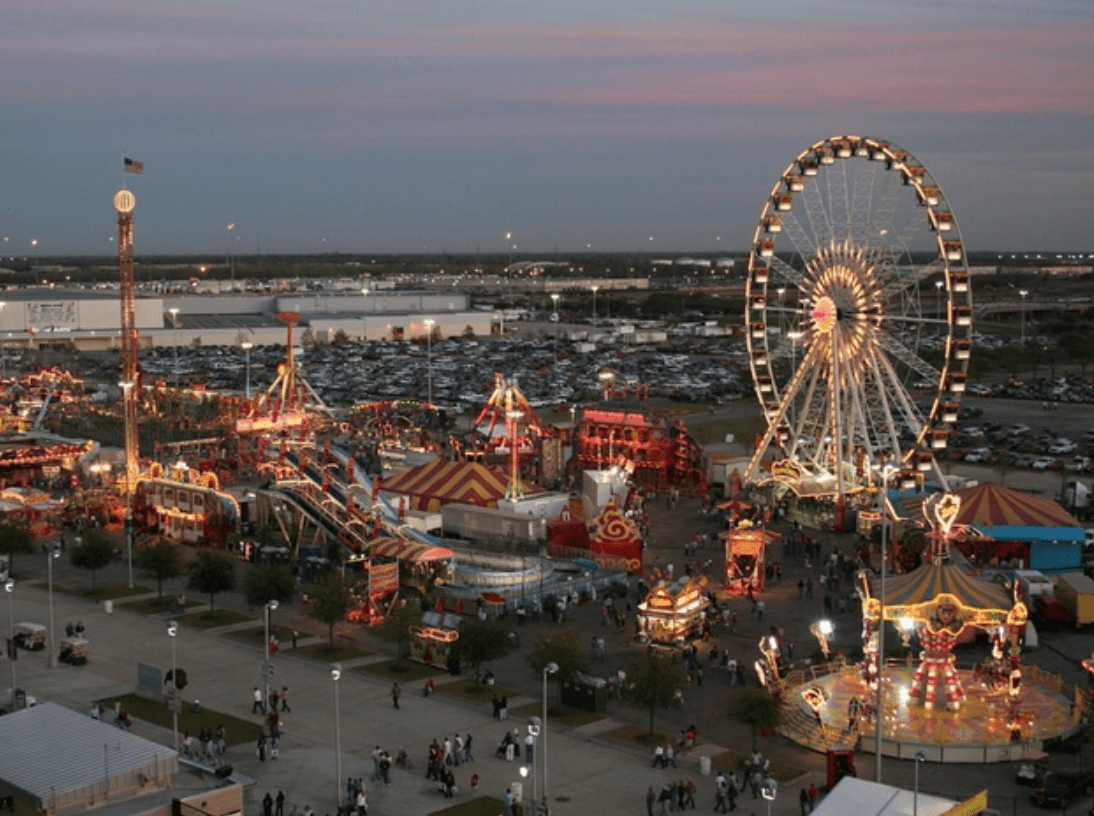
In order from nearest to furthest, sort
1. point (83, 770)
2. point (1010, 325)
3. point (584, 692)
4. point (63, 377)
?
point (83, 770) → point (584, 692) → point (63, 377) → point (1010, 325)

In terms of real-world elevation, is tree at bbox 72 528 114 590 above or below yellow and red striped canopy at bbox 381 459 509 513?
below

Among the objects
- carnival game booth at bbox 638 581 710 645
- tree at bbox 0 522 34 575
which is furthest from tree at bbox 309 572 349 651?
tree at bbox 0 522 34 575

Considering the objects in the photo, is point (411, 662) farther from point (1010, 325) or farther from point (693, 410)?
point (1010, 325)

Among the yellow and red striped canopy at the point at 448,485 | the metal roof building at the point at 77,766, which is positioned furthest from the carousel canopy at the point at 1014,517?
the metal roof building at the point at 77,766

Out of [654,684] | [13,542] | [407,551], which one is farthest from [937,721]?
[13,542]

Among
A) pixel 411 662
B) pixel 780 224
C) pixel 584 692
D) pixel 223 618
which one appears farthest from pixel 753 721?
pixel 780 224

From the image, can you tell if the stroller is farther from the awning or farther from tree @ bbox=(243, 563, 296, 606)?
the awning
